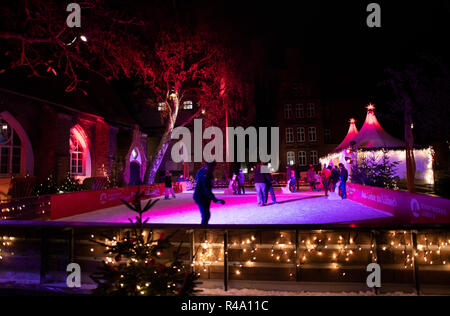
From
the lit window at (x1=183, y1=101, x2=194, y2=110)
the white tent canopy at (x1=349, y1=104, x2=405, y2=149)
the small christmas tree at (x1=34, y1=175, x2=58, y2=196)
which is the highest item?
the lit window at (x1=183, y1=101, x2=194, y2=110)

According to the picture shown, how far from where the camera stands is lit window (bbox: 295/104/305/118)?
4019 cm

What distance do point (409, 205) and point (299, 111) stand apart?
33.5 metres

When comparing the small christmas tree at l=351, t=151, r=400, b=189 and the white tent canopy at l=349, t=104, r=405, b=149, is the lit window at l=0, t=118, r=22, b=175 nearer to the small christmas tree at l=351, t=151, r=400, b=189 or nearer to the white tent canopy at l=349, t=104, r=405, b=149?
the small christmas tree at l=351, t=151, r=400, b=189

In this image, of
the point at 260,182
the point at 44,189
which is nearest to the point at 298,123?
the point at 260,182

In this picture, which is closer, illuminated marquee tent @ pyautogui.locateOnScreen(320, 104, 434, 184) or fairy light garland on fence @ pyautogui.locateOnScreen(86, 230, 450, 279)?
fairy light garland on fence @ pyautogui.locateOnScreen(86, 230, 450, 279)

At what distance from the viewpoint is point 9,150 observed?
15.4 metres

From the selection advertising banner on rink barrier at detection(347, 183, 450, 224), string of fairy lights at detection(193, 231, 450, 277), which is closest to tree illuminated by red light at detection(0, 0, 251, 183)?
string of fairy lights at detection(193, 231, 450, 277)

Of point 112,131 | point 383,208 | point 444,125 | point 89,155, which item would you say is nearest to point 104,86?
point 112,131

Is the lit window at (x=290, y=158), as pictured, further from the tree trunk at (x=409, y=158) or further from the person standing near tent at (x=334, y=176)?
the tree trunk at (x=409, y=158)

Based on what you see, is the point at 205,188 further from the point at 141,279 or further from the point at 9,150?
the point at 9,150

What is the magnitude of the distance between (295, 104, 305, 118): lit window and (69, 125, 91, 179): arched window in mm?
28310

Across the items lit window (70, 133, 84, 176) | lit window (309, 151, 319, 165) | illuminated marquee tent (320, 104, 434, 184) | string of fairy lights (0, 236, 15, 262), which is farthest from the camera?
lit window (309, 151, 319, 165)

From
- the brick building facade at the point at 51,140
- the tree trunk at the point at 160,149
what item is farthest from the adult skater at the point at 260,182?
the brick building facade at the point at 51,140

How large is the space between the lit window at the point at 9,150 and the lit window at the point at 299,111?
3293cm
